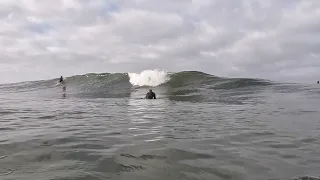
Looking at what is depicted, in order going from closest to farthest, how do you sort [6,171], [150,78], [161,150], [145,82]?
[6,171], [161,150], [145,82], [150,78]

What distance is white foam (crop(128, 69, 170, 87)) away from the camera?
3528cm

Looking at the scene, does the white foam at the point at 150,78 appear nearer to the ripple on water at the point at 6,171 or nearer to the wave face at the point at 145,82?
the wave face at the point at 145,82

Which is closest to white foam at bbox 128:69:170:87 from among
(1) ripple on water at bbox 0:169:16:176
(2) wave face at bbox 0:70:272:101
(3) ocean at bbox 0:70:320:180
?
(2) wave face at bbox 0:70:272:101

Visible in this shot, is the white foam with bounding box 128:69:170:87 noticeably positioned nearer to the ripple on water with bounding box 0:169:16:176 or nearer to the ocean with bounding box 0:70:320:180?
the ocean with bounding box 0:70:320:180

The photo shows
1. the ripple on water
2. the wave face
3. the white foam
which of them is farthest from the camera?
the white foam

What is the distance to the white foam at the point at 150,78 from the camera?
116ft

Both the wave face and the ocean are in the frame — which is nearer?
the ocean

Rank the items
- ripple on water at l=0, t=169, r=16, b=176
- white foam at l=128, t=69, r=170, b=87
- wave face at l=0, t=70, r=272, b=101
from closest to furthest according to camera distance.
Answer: ripple on water at l=0, t=169, r=16, b=176 < wave face at l=0, t=70, r=272, b=101 < white foam at l=128, t=69, r=170, b=87

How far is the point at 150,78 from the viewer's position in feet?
A: 119

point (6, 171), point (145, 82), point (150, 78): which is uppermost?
point (150, 78)

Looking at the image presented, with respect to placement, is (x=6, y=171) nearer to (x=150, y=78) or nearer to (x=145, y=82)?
(x=145, y=82)

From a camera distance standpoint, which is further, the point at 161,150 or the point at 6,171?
the point at 161,150

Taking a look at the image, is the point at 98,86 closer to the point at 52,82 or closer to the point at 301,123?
the point at 52,82

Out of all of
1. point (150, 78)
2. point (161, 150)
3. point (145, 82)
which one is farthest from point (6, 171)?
point (150, 78)
